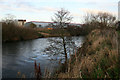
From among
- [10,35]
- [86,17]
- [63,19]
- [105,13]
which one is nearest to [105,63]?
[63,19]

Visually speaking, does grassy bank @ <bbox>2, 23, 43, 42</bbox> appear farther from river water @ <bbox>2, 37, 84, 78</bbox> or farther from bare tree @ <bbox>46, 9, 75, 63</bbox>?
bare tree @ <bbox>46, 9, 75, 63</bbox>

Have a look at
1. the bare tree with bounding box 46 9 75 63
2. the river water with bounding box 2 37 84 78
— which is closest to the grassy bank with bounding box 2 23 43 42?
the river water with bounding box 2 37 84 78

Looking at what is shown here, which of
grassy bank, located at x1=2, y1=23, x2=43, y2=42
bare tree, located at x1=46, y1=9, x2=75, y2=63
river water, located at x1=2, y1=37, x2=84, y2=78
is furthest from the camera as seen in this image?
grassy bank, located at x1=2, y1=23, x2=43, y2=42

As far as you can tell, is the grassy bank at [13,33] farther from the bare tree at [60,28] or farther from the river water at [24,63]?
the bare tree at [60,28]

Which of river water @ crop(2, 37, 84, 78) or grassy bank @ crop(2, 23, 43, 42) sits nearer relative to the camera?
river water @ crop(2, 37, 84, 78)

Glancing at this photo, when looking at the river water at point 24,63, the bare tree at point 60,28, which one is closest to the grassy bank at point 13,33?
the river water at point 24,63

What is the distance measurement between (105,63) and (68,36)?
638cm

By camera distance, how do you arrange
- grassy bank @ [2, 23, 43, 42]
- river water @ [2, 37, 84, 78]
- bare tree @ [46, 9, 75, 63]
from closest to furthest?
river water @ [2, 37, 84, 78], bare tree @ [46, 9, 75, 63], grassy bank @ [2, 23, 43, 42]

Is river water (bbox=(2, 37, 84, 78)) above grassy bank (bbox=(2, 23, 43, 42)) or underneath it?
underneath

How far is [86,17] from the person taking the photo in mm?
58188

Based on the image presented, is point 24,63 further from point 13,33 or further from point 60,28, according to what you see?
point 13,33

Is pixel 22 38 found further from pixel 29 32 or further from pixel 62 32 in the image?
pixel 62 32

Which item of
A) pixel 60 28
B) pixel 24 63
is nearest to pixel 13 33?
pixel 24 63

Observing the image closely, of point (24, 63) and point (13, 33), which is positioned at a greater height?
point (13, 33)
